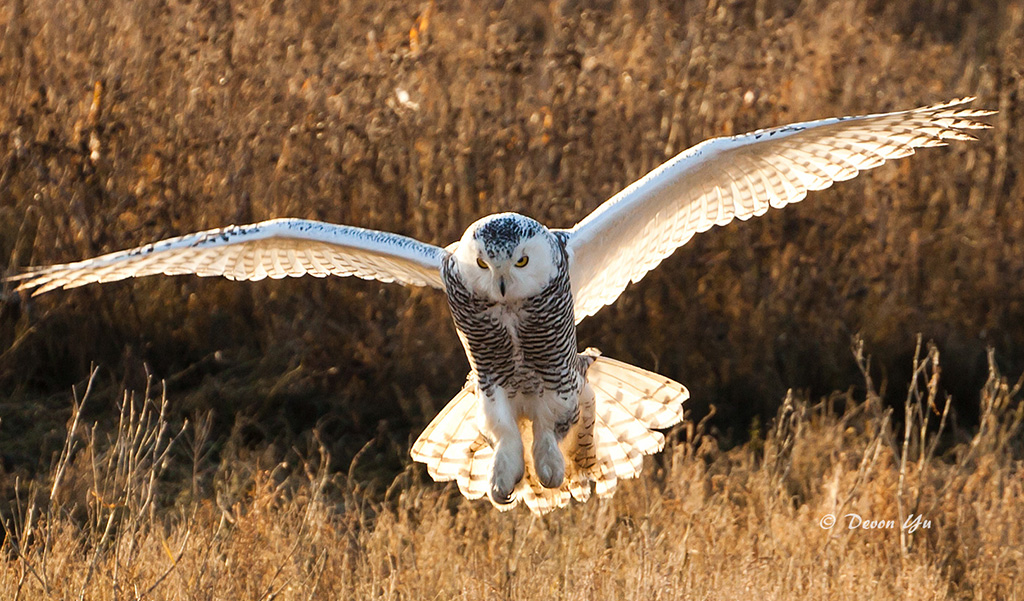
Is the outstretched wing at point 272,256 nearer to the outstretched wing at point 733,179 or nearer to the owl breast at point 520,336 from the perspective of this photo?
the owl breast at point 520,336

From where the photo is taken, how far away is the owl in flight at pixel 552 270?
418 cm

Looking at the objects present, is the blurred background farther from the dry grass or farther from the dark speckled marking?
the dark speckled marking

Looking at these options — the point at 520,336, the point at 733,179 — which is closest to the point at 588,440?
the point at 520,336

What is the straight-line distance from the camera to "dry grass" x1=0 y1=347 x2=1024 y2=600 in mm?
3887

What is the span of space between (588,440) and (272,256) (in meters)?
1.43

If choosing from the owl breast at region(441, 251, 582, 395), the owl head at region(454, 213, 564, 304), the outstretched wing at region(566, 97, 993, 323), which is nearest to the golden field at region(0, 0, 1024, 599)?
the owl breast at region(441, 251, 582, 395)

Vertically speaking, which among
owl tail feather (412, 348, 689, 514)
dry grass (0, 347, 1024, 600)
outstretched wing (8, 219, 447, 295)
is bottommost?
dry grass (0, 347, 1024, 600)

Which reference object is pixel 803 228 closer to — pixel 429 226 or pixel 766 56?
pixel 766 56

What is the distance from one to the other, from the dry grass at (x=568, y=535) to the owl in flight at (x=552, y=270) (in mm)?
216

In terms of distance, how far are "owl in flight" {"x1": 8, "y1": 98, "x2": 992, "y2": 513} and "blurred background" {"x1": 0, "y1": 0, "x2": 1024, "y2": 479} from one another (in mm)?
1284

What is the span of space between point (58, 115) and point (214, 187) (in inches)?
33.6

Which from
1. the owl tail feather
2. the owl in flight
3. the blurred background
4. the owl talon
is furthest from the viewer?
the blurred background

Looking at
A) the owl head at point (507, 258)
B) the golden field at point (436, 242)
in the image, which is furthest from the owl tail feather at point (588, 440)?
the owl head at point (507, 258)

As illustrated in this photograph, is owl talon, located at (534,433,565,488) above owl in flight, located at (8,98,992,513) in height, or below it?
below
